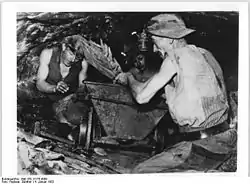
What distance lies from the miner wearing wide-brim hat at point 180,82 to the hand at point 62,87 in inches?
10.1

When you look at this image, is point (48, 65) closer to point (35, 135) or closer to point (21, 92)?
point (21, 92)

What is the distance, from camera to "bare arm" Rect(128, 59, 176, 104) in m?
2.45

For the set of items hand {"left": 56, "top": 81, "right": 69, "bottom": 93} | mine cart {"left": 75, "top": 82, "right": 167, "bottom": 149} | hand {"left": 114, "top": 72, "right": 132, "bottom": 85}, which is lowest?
mine cart {"left": 75, "top": 82, "right": 167, "bottom": 149}

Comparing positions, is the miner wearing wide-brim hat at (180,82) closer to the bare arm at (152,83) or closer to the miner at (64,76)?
the bare arm at (152,83)

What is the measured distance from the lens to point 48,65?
2436mm

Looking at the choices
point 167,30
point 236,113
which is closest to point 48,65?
point 167,30

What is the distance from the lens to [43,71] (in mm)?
2432

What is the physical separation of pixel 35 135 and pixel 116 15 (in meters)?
0.70

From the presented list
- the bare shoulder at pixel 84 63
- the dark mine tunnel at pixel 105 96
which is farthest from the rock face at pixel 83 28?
the bare shoulder at pixel 84 63

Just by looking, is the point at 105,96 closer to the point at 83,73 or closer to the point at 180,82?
the point at 83,73

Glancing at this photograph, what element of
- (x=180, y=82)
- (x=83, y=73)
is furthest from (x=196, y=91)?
(x=83, y=73)

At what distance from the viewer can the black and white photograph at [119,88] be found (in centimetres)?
243

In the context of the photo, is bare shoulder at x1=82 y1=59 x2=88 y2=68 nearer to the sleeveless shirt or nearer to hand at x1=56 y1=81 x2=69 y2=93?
the sleeveless shirt

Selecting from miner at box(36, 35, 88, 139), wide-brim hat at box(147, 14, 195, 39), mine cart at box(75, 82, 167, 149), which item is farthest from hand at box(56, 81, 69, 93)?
wide-brim hat at box(147, 14, 195, 39)
